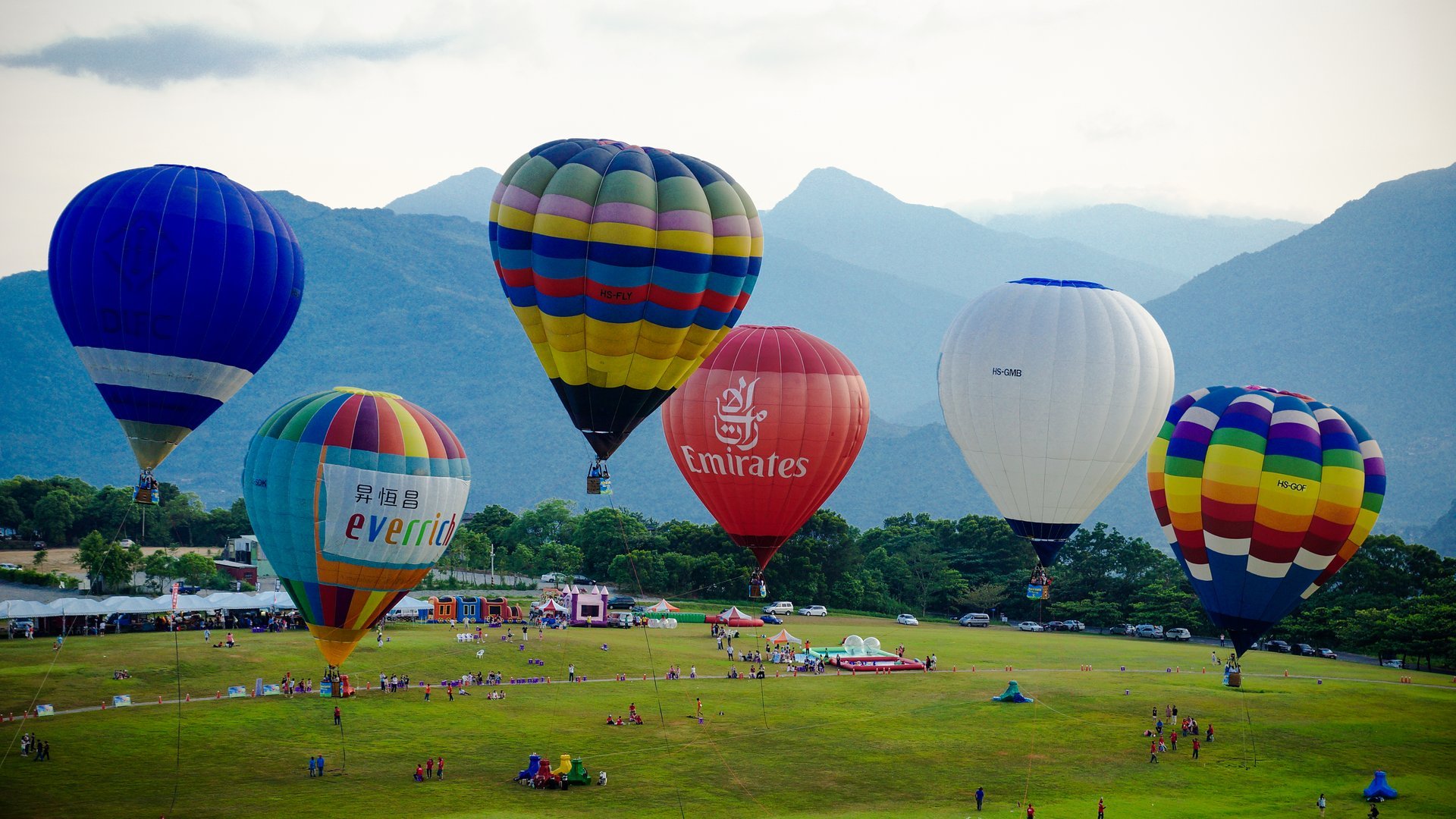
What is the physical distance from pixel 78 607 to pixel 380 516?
22.0 metres

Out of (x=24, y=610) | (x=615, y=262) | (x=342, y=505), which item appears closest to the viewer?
(x=615, y=262)

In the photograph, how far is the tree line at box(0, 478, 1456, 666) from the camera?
237ft

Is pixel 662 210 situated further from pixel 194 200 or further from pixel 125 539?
pixel 125 539

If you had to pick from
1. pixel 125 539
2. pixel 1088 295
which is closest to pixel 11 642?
pixel 1088 295

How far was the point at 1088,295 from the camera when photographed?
147 feet

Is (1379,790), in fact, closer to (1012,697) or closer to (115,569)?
(1012,697)

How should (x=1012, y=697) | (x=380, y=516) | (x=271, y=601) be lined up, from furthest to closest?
1. (x=271, y=601)
2. (x=1012, y=697)
3. (x=380, y=516)

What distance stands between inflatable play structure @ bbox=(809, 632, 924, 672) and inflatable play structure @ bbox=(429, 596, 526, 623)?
54.9ft

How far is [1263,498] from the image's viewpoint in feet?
157

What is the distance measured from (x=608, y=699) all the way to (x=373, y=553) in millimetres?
10777

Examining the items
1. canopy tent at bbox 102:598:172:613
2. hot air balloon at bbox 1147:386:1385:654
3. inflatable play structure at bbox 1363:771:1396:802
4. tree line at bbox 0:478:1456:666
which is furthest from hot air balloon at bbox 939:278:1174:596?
canopy tent at bbox 102:598:172:613

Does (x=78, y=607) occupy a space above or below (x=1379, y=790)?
above

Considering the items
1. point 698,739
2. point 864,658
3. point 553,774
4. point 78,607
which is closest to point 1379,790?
point 698,739

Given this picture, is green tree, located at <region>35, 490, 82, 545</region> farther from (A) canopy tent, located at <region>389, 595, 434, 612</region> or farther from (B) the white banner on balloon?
(B) the white banner on balloon
